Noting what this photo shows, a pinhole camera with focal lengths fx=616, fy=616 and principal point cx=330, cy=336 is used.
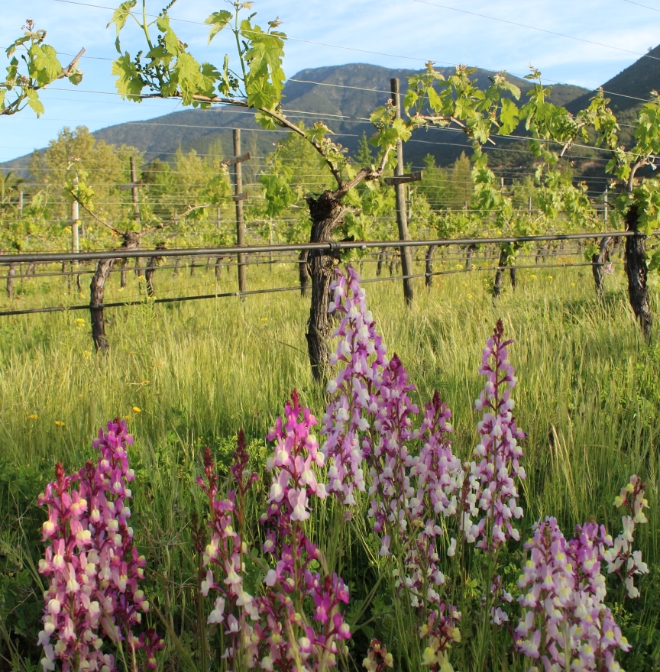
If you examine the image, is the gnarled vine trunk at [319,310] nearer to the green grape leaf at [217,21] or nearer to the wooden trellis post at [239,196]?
the green grape leaf at [217,21]

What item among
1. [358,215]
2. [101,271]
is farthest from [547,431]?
[101,271]

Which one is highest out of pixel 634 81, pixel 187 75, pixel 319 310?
pixel 634 81

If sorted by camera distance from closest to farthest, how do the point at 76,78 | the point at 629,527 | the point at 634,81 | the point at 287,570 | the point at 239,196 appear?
the point at 287,570 → the point at 629,527 → the point at 76,78 → the point at 239,196 → the point at 634,81

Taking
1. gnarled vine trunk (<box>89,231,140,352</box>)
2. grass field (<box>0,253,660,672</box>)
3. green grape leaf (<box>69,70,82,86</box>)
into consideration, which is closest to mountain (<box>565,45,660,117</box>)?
gnarled vine trunk (<box>89,231,140,352</box>)

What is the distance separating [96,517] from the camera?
1260mm

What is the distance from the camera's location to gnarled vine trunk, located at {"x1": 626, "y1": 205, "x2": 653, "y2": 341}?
546cm

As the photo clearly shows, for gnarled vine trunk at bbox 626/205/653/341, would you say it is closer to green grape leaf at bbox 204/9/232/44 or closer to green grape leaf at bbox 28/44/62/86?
green grape leaf at bbox 204/9/232/44

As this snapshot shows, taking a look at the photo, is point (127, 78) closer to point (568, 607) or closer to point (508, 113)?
point (508, 113)

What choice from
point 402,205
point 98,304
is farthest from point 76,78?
point 402,205

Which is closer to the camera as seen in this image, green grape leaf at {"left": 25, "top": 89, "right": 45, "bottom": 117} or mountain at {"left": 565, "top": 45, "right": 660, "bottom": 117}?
green grape leaf at {"left": 25, "top": 89, "right": 45, "bottom": 117}

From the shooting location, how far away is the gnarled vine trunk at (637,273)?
5.46 m

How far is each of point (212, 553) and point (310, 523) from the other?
1157 mm

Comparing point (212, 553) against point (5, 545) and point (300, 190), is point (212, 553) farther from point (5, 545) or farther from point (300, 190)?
point (300, 190)

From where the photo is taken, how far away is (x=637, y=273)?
555cm
